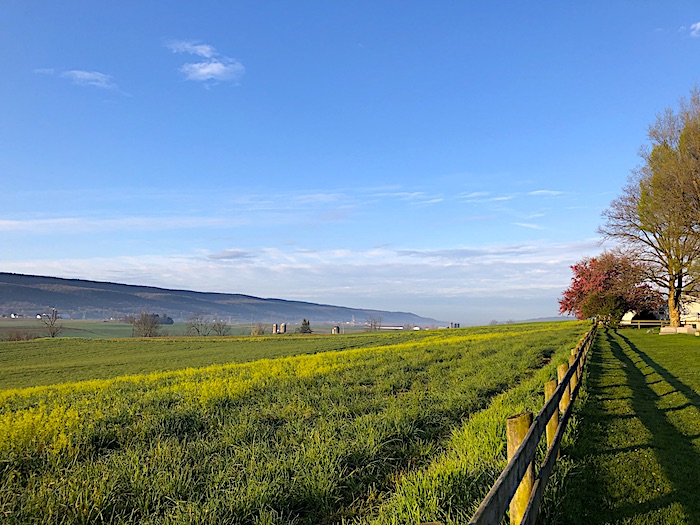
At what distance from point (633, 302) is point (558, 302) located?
1359 centimetres

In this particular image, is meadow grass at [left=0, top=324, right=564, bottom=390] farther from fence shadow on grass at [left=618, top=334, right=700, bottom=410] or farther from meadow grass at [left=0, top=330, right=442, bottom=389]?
fence shadow on grass at [left=618, top=334, right=700, bottom=410]

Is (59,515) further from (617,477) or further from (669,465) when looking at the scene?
(669,465)

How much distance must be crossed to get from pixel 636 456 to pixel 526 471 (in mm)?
3632

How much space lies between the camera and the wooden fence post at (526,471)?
14.5 feet

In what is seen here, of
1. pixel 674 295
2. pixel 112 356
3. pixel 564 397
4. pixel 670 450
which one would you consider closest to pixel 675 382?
pixel 670 450

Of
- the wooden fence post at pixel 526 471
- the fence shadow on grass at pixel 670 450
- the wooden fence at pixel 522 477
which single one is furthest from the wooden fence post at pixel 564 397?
the wooden fence post at pixel 526 471

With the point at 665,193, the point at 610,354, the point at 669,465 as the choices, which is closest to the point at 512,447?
the point at 669,465

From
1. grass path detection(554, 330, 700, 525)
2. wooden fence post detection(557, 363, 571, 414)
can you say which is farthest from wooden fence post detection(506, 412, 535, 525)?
wooden fence post detection(557, 363, 571, 414)

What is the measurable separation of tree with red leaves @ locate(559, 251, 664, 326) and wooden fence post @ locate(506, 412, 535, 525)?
1727 inches

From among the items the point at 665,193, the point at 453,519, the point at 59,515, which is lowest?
the point at 59,515

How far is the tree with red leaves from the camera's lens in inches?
1678

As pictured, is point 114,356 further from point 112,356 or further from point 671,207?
point 671,207

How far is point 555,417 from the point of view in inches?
257

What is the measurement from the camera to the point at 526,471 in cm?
445
